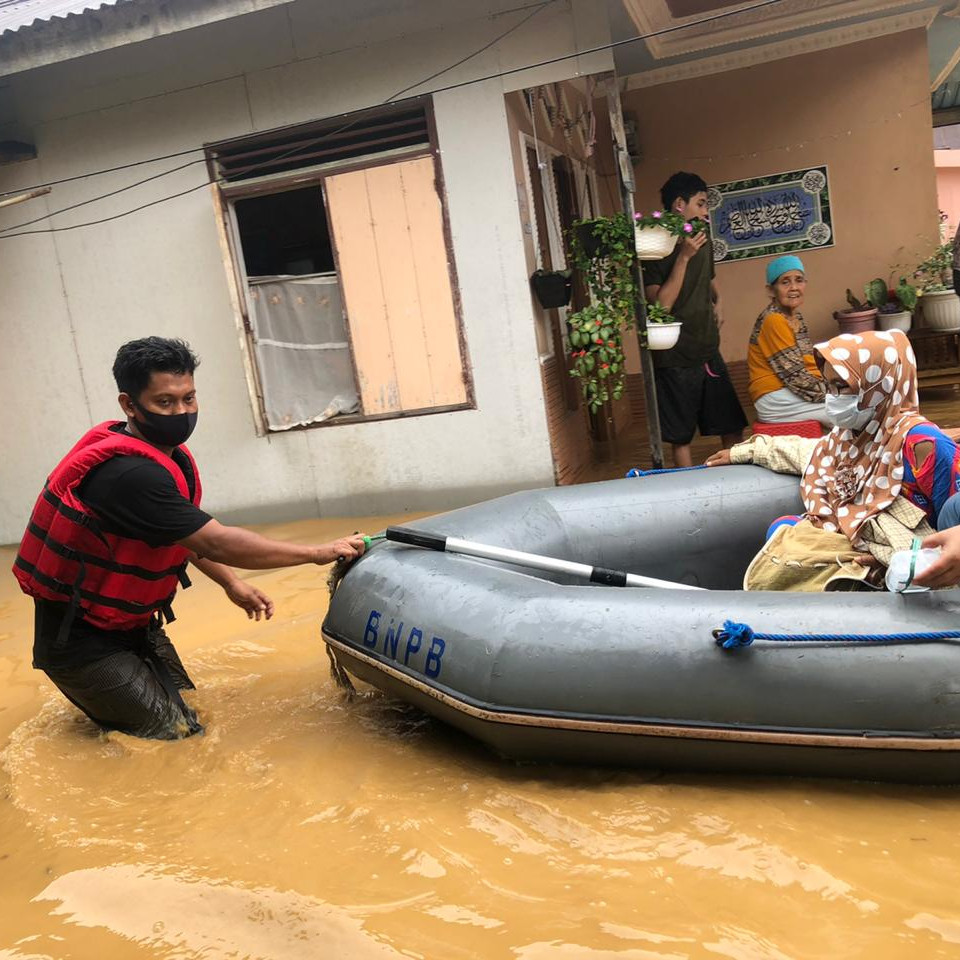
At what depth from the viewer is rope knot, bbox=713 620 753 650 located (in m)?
2.22

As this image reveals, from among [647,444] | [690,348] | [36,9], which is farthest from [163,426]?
[647,444]

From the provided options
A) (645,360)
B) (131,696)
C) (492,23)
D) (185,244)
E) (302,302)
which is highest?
(492,23)

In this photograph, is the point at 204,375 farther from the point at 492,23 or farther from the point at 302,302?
the point at 492,23

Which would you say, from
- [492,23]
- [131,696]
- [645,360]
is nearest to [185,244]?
[492,23]

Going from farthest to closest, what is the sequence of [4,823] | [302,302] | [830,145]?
[830,145] → [302,302] → [4,823]

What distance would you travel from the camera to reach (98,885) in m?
2.23

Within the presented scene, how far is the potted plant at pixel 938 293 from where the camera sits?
6962 millimetres

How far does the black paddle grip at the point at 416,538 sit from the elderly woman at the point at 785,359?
243cm

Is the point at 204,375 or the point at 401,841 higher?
the point at 204,375

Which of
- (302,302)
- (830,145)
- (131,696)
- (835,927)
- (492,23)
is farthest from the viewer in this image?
(830,145)

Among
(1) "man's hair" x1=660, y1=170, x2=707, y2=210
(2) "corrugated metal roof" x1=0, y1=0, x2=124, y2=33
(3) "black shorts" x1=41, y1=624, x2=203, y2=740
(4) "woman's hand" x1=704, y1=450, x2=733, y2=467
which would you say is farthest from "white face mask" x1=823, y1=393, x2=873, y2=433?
(2) "corrugated metal roof" x1=0, y1=0, x2=124, y2=33

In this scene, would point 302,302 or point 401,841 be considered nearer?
point 401,841

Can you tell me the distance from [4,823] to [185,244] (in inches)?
163

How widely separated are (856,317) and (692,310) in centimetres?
246
